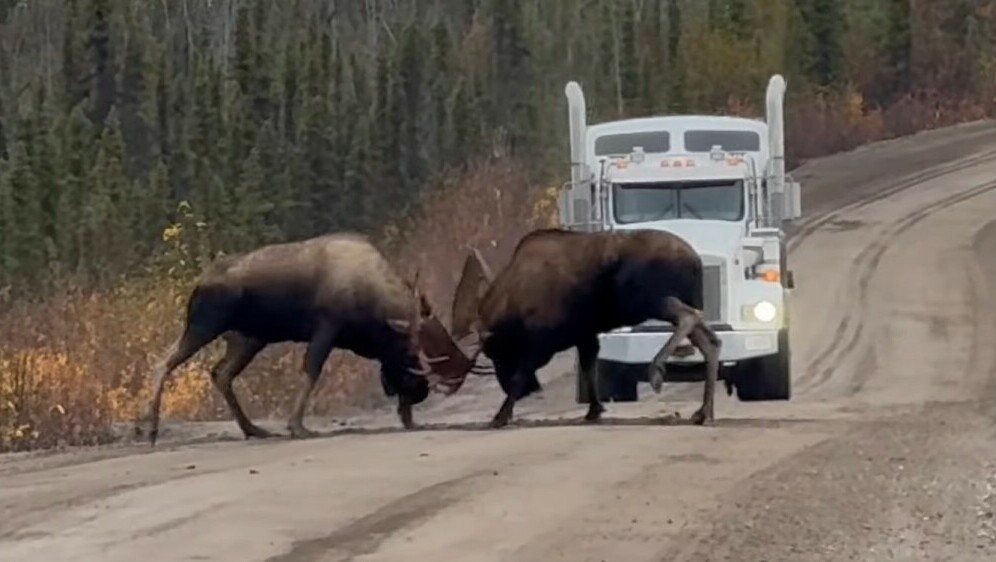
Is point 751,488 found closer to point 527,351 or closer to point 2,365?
point 527,351

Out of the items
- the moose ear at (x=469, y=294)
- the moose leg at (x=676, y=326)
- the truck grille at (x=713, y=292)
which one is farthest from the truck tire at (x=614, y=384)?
the moose leg at (x=676, y=326)

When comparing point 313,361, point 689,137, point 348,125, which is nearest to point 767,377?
point 689,137

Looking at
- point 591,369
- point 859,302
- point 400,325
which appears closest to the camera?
point 400,325

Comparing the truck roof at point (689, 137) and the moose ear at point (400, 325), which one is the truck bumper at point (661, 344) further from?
the moose ear at point (400, 325)

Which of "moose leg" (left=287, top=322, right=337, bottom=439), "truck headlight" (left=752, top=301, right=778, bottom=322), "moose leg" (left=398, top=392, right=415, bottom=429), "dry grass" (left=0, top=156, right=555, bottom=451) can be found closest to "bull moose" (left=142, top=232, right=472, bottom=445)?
"moose leg" (left=287, top=322, right=337, bottom=439)

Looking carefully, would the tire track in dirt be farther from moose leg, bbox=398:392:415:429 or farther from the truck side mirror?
moose leg, bbox=398:392:415:429

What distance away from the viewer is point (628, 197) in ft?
70.5

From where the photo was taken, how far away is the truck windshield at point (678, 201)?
21.2 meters

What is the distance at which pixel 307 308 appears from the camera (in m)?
17.9

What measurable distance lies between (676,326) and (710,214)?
3044mm

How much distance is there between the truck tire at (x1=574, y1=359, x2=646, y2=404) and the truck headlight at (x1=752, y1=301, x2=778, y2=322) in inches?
59.7

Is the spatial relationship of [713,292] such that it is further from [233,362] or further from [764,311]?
[233,362]

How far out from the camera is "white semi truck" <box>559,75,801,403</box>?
20.8 m

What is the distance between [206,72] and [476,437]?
67629 millimetres
